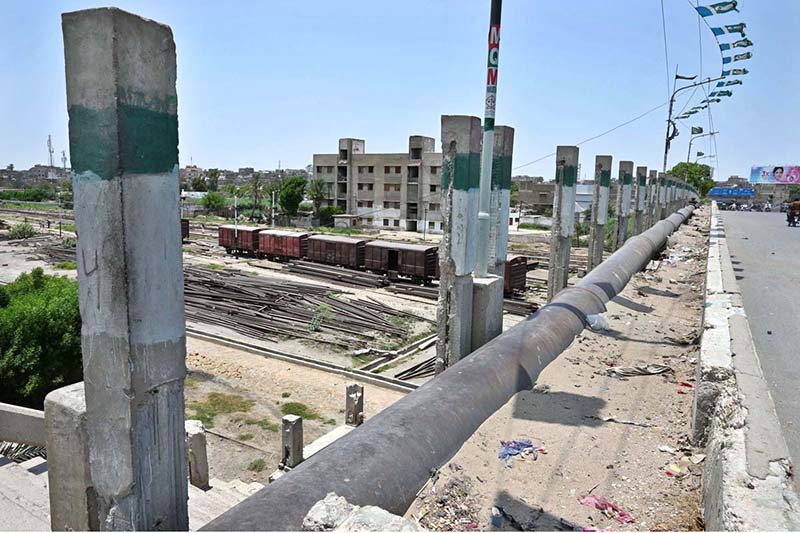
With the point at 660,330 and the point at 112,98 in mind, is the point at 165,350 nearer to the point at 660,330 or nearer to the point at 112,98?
the point at 112,98

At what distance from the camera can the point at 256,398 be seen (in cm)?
1380

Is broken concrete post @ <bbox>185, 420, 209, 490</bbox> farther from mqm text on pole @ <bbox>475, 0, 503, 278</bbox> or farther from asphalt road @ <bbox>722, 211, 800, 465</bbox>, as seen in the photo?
asphalt road @ <bbox>722, 211, 800, 465</bbox>

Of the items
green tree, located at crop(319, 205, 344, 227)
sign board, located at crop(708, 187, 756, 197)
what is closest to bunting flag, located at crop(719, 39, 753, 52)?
green tree, located at crop(319, 205, 344, 227)

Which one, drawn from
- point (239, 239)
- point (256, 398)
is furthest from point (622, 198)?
point (239, 239)

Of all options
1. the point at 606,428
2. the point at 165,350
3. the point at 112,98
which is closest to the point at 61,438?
the point at 165,350

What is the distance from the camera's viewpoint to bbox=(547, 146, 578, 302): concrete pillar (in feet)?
31.2

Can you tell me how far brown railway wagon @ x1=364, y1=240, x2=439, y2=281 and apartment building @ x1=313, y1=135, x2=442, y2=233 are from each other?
95.2 feet

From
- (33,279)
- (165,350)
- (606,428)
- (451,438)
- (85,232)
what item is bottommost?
(33,279)

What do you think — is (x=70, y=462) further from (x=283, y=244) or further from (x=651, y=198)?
(x=283, y=244)

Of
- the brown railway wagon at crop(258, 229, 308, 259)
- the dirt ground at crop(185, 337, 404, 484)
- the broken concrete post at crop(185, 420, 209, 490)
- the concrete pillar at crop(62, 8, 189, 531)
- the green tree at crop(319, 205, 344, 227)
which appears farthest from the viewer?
the green tree at crop(319, 205, 344, 227)

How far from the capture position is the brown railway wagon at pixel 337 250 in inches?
1093

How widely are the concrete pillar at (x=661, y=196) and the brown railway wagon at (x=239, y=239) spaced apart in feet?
75.4

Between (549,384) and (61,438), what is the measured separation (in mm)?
4331

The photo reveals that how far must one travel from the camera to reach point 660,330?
27.1 ft
